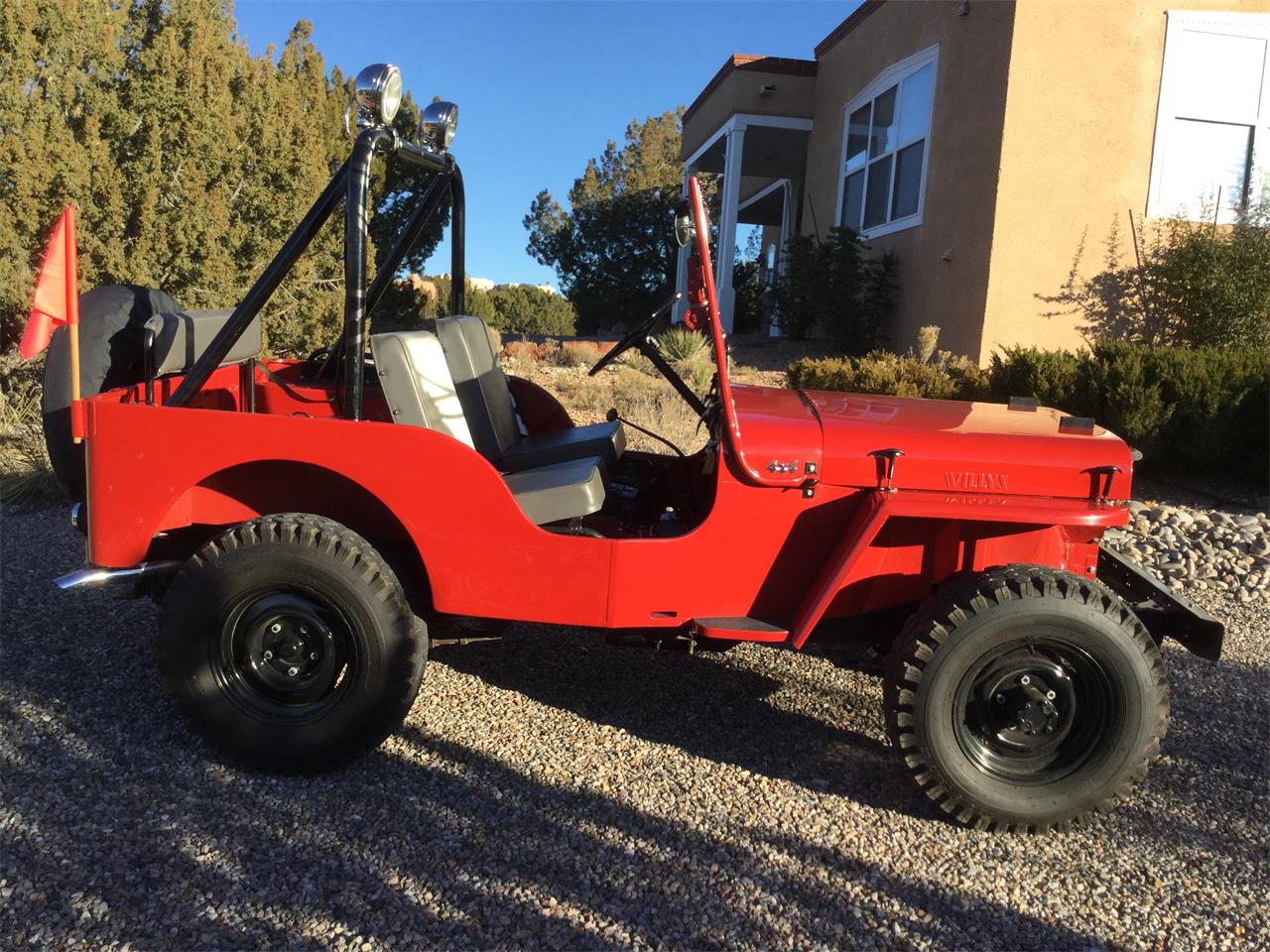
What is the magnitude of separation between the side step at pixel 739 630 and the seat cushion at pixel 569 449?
87cm

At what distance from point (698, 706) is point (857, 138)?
11.5 metres

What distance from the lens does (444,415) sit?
3.42 m

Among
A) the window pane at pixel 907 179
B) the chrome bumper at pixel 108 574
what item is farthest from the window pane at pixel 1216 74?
the chrome bumper at pixel 108 574

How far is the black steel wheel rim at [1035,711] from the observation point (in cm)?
279

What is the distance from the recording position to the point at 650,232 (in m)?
27.2

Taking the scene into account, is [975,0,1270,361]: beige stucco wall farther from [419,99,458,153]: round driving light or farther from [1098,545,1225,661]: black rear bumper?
[419,99,458,153]: round driving light

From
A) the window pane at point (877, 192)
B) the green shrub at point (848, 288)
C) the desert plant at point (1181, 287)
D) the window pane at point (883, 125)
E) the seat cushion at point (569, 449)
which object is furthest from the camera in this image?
the window pane at point (877, 192)

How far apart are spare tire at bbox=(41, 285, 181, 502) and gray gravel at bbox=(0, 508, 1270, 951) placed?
0.91 meters

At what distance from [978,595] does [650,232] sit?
25.5 m

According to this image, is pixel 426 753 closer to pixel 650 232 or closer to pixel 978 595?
pixel 978 595

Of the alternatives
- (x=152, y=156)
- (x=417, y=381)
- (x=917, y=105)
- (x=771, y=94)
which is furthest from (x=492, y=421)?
(x=771, y=94)

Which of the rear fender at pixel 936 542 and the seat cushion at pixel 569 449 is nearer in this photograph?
the rear fender at pixel 936 542

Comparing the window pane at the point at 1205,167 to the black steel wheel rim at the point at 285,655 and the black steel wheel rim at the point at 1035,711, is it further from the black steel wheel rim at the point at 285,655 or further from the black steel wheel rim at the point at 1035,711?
the black steel wheel rim at the point at 285,655

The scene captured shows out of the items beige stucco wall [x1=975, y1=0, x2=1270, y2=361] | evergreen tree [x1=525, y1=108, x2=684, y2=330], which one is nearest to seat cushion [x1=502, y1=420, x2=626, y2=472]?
beige stucco wall [x1=975, y1=0, x2=1270, y2=361]
